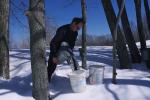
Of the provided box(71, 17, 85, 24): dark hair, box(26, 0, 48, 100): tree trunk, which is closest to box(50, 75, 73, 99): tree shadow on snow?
box(26, 0, 48, 100): tree trunk

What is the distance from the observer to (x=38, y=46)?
7.11 meters

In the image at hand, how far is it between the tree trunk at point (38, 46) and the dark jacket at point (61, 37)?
0.82 m

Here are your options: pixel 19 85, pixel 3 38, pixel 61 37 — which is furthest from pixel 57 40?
pixel 3 38

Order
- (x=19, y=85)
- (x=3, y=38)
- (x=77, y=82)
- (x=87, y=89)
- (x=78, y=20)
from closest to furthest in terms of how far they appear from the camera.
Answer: (x=77, y=82) → (x=87, y=89) → (x=78, y=20) → (x=19, y=85) → (x=3, y=38)

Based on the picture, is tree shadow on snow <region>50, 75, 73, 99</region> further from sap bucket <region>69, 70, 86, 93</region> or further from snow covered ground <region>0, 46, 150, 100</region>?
sap bucket <region>69, 70, 86, 93</region>

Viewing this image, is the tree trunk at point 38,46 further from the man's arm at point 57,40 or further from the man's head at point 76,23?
the man's head at point 76,23

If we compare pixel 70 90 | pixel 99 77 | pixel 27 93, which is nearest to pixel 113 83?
pixel 99 77

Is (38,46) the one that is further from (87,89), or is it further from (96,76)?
(96,76)

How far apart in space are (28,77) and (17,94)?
154 cm

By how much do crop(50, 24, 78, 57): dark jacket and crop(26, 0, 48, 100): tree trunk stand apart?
825mm

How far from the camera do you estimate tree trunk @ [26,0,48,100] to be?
7082mm

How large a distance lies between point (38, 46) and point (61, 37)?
98cm

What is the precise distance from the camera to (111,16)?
10633mm

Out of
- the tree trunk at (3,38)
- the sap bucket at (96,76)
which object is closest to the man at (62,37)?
the sap bucket at (96,76)
